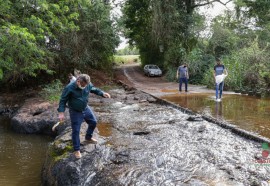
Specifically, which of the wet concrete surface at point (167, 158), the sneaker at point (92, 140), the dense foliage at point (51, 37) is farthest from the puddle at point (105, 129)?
the dense foliage at point (51, 37)

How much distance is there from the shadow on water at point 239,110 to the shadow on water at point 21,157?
5837mm

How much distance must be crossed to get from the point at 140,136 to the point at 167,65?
21.8 m

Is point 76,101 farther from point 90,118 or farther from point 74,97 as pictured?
point 90,118

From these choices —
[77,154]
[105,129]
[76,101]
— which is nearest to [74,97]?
[76,101]

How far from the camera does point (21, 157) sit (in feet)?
29.8

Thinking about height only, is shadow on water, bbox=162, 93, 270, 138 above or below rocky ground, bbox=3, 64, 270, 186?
above

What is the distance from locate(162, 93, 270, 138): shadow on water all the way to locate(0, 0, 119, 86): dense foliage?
675cm

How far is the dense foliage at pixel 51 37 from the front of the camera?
424 inches

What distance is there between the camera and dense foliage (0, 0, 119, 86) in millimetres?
10781

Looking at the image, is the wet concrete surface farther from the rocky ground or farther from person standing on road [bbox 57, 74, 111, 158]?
person standing on road [bbox 57, 74, 111, 158]

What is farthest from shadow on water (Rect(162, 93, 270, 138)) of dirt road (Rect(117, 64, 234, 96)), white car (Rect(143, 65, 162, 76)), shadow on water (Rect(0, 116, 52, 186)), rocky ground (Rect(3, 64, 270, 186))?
white car (Rect(143, 65, 162, 76))

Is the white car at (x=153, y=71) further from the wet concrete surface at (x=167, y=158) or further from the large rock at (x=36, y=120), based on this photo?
the wet concrete surface at (x=167, y=158)

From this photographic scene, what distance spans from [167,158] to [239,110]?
18.9 ft

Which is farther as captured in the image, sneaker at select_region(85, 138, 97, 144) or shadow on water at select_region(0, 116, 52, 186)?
shadow on water at select_region(0, 116, 52, 186)
